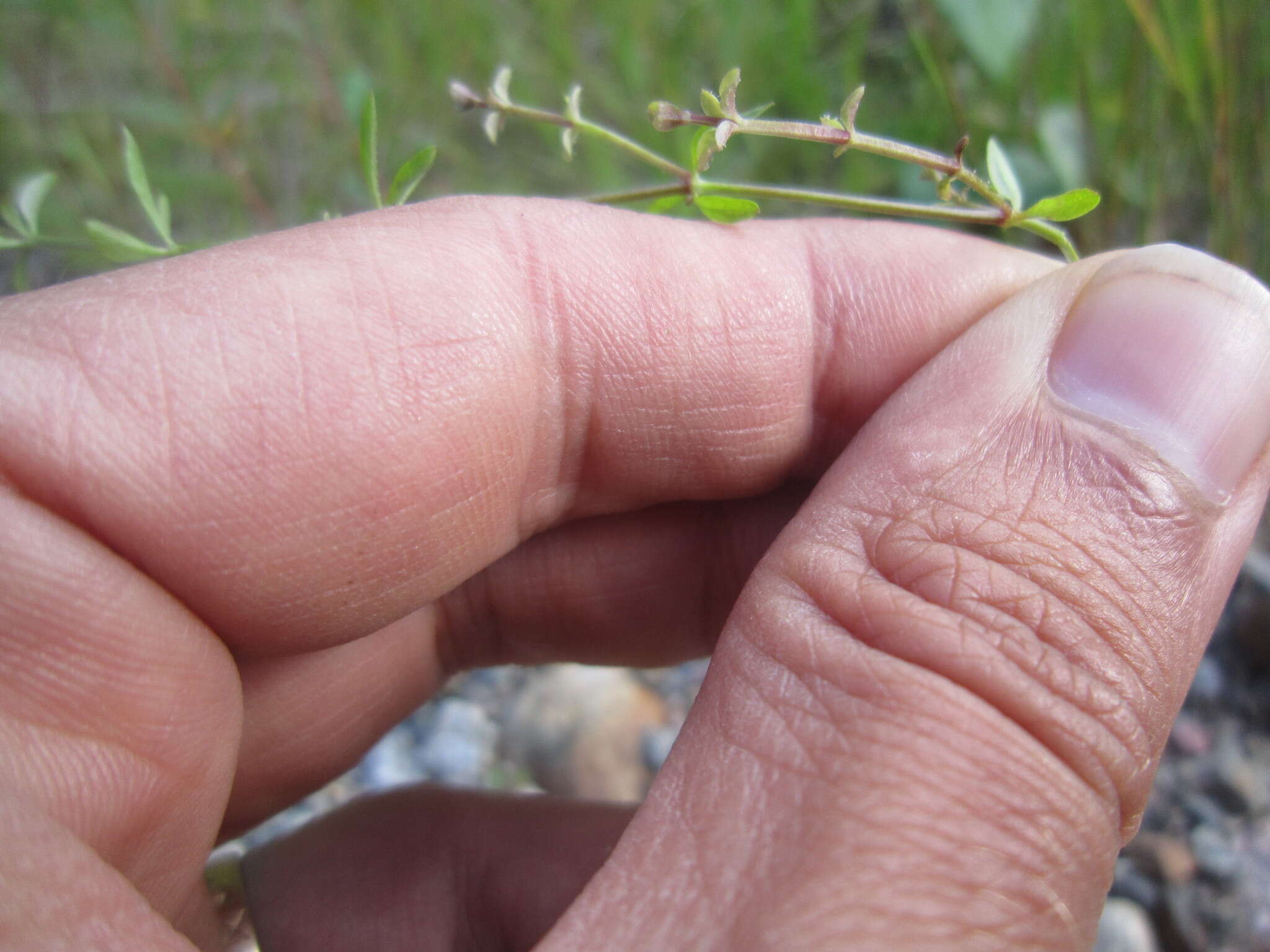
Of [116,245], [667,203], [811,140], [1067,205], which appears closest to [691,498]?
[667,203]

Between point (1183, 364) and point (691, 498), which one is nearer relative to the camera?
point (1183, 364)

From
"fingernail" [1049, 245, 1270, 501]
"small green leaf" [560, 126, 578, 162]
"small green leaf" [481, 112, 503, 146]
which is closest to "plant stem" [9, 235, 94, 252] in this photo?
"small green leaf" [481, 112, 503, 146]

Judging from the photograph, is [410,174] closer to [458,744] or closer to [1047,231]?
[1047,231]

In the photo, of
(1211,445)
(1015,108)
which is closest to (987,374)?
(1211,445)

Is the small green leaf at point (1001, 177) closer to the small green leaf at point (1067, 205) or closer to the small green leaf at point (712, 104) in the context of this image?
the small green leaf at point (1067, 205)

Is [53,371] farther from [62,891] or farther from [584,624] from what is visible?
[584,624]

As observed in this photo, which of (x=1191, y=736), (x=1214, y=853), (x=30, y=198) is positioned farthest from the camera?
(x=1191, y=736)
